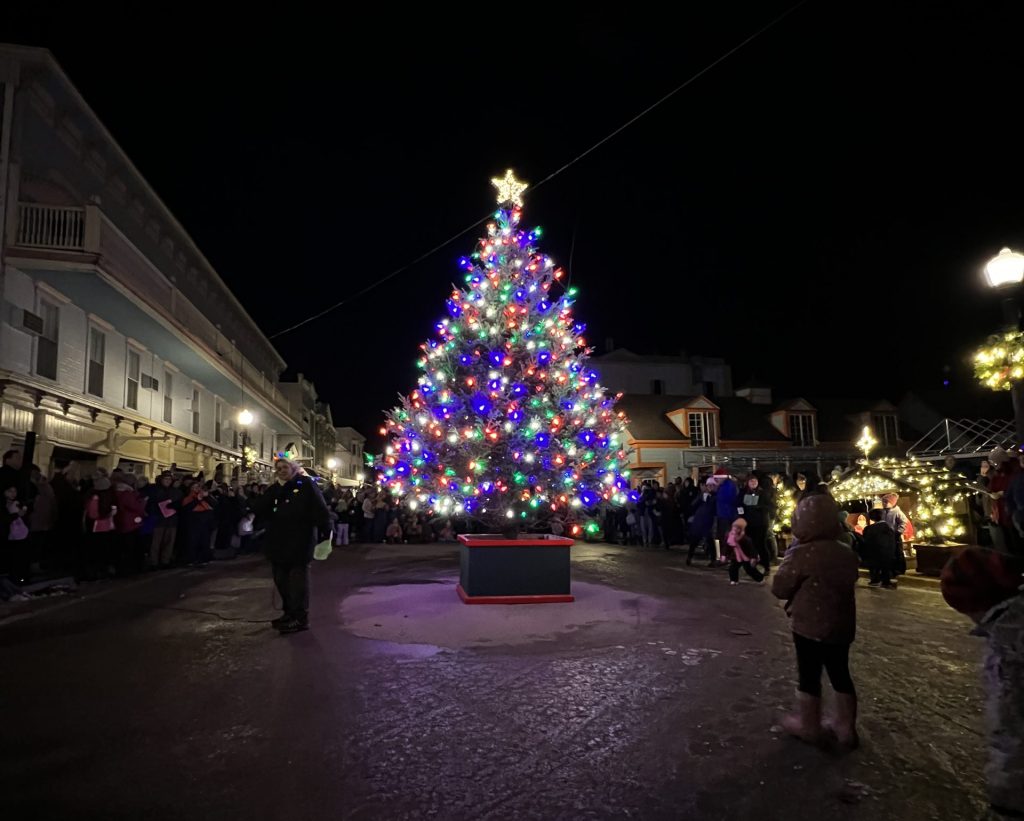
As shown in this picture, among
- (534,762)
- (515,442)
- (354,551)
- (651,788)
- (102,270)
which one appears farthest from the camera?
(354,551)

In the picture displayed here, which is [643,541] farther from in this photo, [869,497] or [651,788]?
[651,788]

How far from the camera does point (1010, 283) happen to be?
7.97m

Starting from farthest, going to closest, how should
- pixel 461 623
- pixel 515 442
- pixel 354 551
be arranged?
pixel 354 551 < pixel 515 442 < pixel 461 623

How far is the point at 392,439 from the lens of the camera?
1084 cm

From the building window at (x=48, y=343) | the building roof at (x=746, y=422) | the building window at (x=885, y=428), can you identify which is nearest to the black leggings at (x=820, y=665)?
the building window at (x=48, y=343)

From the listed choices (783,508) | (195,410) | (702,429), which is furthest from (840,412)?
(195,410)

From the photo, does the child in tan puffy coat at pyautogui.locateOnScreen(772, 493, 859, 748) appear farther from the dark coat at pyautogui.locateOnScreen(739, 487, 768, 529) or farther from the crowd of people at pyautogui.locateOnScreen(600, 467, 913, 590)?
the dark coat at pyautogui.locateOnScreen(739, 487, 768, 529)

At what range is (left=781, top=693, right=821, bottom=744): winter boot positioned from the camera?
403 centimetres

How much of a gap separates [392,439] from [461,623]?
4.04 metres

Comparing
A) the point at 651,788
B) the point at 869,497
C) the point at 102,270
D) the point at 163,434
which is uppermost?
the point at 102,270

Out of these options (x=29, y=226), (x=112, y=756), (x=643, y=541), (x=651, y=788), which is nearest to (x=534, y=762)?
(x=651, y=788)

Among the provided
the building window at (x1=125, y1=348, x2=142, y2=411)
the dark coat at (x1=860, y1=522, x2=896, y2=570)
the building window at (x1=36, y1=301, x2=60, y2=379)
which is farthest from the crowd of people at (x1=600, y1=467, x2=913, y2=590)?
the building window at (x1=125, y1=348, x2=142, y2=411)

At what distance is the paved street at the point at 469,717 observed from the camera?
11.0 feet

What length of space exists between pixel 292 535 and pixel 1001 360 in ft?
29.7
